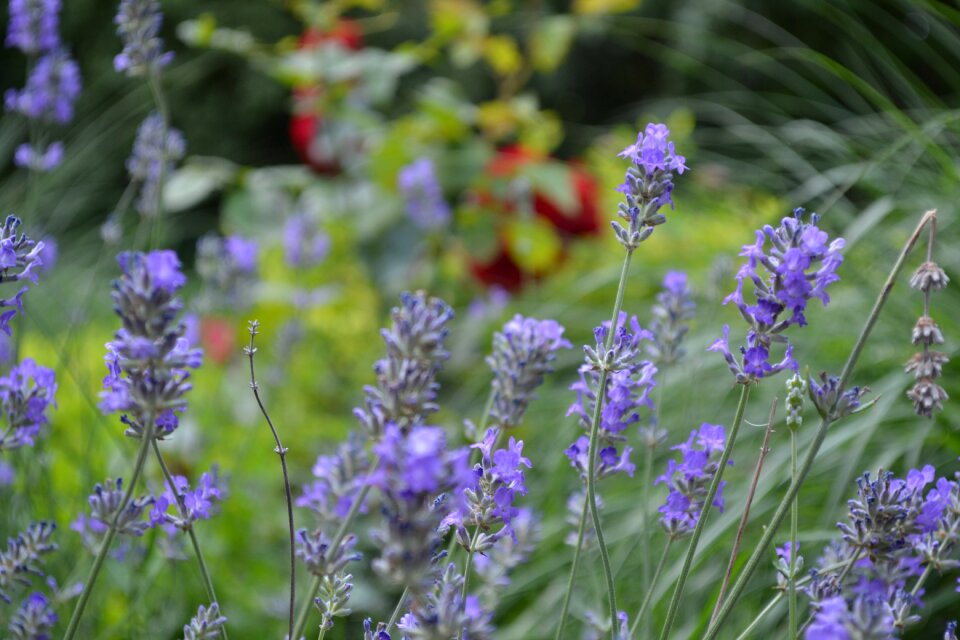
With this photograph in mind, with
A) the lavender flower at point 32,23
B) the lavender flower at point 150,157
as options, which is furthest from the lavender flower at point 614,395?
the lavender flower at point 32,23

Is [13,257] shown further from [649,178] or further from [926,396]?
[926,396]

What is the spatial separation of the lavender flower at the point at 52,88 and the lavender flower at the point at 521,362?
0.95 m

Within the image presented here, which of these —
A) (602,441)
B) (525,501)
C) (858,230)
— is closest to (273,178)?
(525,501)

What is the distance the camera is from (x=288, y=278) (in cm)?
294

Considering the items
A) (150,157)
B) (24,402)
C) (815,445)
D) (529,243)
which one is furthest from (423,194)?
(815,445)

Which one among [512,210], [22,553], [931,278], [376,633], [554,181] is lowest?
[512,210]

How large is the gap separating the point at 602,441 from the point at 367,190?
212cm

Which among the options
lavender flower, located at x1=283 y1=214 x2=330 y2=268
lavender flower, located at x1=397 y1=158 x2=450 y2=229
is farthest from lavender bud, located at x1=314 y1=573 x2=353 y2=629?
lavender flower, located at x1=397 y1=158 x2=450 y2=229

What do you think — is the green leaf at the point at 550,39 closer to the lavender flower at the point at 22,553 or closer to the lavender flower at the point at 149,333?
the lavender flower at the point at 22,553

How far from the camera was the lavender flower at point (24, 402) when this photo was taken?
841 millimetres

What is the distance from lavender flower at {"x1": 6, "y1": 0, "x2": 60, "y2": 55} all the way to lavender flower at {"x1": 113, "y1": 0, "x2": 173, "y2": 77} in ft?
1.08

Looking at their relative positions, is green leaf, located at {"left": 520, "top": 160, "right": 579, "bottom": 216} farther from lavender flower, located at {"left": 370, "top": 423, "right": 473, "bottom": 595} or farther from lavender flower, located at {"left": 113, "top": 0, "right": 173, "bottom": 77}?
lavender flower, located at {"left": 370, "top": 423, "right": 473, "bottom": 595}

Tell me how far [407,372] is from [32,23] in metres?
1.11

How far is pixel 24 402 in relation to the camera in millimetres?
851
